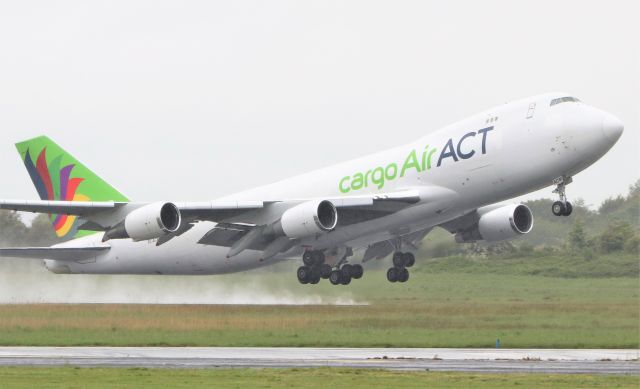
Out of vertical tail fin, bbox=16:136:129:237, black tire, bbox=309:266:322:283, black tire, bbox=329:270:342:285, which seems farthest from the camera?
vertical tail fin, bbox=16:136:129:237

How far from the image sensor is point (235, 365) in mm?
26953

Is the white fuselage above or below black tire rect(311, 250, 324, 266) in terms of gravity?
above

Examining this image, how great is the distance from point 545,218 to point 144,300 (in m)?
30.3

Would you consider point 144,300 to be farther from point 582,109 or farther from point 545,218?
point 545,218

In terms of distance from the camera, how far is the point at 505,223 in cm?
4294

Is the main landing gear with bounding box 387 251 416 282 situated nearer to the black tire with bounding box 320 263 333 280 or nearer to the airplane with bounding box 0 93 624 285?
the airplane with bounding box 0 93 624 285

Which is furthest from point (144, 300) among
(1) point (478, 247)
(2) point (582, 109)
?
(2) point (582, 109)

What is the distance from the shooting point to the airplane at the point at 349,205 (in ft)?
118

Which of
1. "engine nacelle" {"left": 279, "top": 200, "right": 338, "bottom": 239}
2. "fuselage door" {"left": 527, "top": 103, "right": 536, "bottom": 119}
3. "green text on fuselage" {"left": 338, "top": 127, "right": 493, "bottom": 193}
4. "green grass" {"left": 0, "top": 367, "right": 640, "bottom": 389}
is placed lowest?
"green grass" {"left": 0, "top": 367, "right": 640, "bottom": 389}

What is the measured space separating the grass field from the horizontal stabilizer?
214 centimetres

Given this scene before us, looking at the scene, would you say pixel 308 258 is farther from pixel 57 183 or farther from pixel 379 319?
pixel 57 183

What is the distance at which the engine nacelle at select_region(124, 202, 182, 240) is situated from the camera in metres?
37.9

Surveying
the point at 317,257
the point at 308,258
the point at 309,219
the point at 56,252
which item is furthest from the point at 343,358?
the point at 56,252

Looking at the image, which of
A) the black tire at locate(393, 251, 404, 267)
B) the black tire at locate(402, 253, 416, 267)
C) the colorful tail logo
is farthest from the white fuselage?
the colorful tail logo
